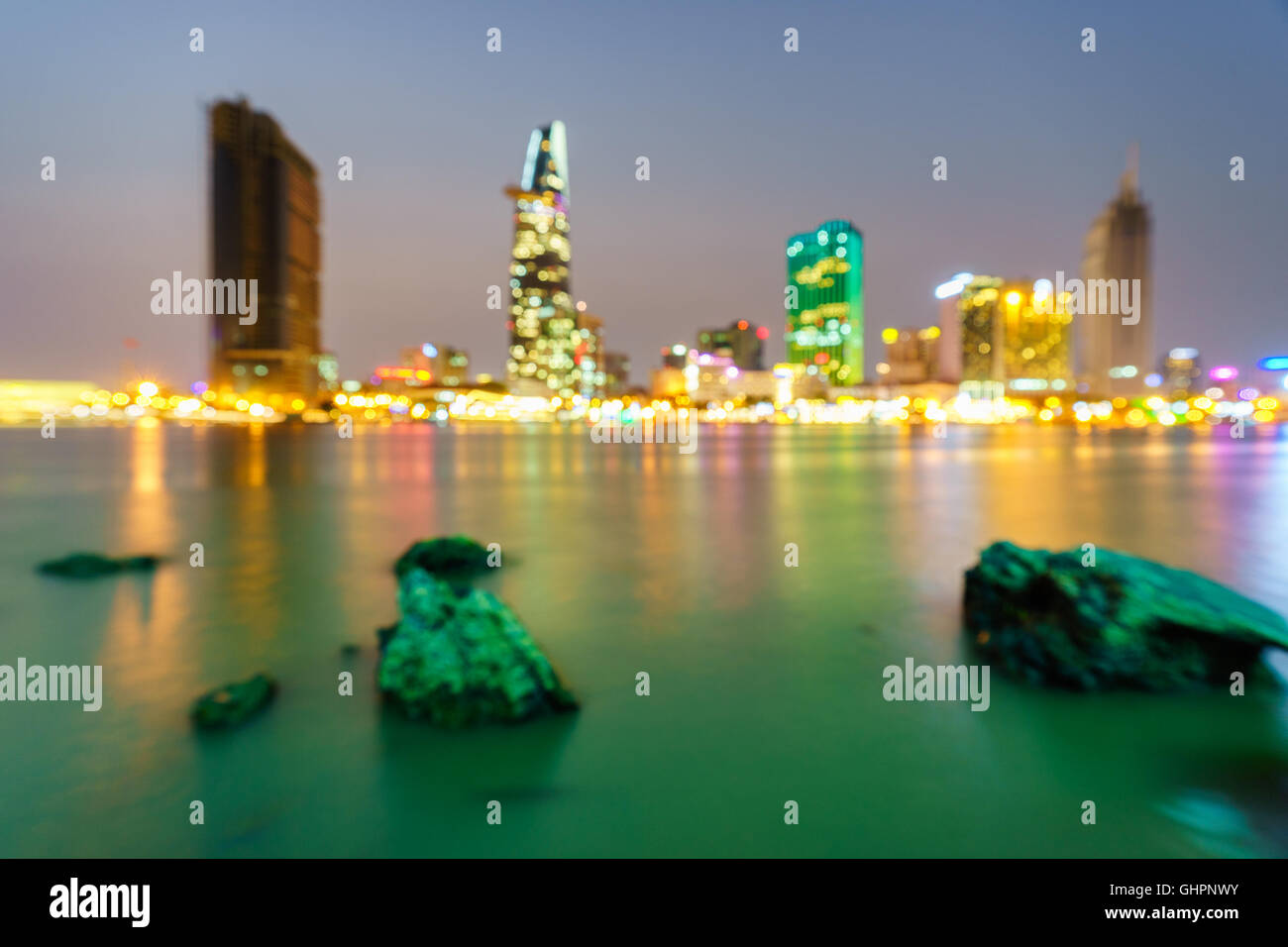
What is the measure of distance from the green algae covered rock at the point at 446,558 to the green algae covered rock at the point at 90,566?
4.11 meters

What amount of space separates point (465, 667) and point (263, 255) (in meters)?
201

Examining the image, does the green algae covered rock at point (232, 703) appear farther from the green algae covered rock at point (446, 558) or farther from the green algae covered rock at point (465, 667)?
the green algae covered rock at point (446, 558)

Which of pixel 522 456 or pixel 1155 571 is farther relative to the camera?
pixel 522 456

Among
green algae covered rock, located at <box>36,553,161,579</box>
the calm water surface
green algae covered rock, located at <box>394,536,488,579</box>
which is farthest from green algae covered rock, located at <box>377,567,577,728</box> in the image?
green algae covered rock, located at <box>36,553,161,579</box>

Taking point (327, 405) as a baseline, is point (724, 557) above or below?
below

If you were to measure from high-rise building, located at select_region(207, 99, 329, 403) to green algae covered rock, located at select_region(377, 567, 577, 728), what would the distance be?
180m

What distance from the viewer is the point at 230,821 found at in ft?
12.8

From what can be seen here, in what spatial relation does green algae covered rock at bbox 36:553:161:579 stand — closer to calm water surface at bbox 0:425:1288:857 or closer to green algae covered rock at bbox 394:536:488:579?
calm water surface at bbox 0:425:1288:857

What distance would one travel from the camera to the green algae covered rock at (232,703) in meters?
5.06
